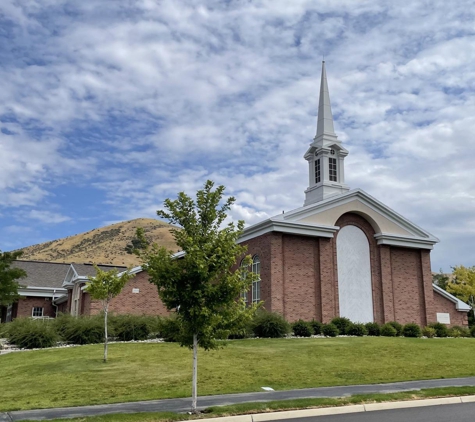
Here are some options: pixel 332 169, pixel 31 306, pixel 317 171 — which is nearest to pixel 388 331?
pixel 332 169

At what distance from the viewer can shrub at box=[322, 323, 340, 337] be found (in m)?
26.0

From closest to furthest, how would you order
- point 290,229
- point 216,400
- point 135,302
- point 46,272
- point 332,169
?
point 216,400
point 290,229
point 135,302
point 332,169
point 46,272

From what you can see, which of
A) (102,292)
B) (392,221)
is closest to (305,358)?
(102,292)

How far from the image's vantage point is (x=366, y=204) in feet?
104

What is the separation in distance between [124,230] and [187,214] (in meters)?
127

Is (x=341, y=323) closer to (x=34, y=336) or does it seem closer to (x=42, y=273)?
(x=34, y=336)

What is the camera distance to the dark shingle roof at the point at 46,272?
39.9m

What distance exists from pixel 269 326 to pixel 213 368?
760 centimetres

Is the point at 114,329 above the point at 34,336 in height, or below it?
above

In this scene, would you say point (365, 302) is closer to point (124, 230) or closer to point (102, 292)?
point (102, 292)

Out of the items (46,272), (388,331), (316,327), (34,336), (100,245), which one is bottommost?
(34,336)

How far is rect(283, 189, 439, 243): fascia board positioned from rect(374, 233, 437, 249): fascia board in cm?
39

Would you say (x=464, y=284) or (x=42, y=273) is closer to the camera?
(x=42, y=273)

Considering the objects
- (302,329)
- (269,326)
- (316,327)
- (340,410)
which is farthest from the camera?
(316,327)
